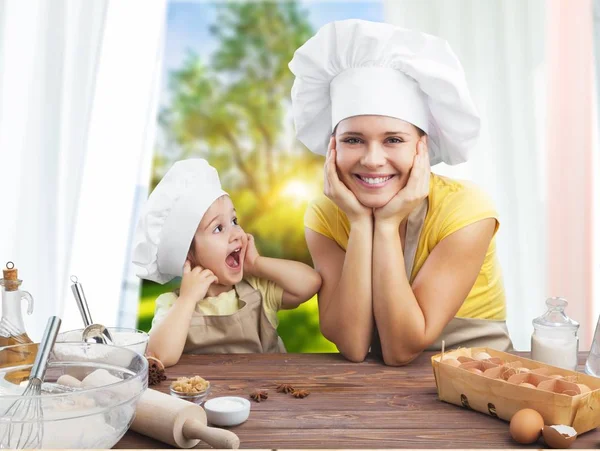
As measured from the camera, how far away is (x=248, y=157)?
4.44 m

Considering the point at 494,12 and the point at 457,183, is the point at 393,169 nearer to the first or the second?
the point at 457,183

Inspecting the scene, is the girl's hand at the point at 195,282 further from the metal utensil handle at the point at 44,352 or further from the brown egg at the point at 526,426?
the brown egg at the point at 526,426

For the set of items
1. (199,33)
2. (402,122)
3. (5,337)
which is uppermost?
(199,33)

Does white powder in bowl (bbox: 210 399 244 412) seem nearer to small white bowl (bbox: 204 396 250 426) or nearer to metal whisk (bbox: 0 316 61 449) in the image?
small white bowl (bbox: 204 396 250 426)

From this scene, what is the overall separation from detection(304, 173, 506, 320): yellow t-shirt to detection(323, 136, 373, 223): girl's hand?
6.4 inches

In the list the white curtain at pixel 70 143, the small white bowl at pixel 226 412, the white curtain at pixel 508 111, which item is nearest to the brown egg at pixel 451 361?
the small white bowl at pixel 226 412

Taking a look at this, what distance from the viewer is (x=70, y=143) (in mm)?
2643

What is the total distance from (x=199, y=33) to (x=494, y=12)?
2044 mm

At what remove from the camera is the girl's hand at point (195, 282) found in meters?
1.64

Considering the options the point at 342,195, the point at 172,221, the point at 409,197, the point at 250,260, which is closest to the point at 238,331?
the point at 250,260

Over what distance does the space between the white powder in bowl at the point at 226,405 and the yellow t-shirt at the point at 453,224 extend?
71 centimetres

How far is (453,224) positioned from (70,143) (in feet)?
5.34

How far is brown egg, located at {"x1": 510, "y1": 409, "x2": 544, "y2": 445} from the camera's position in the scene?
104 centimetres

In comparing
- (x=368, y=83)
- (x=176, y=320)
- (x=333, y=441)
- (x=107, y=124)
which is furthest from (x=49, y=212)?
(x=333, y=441)
